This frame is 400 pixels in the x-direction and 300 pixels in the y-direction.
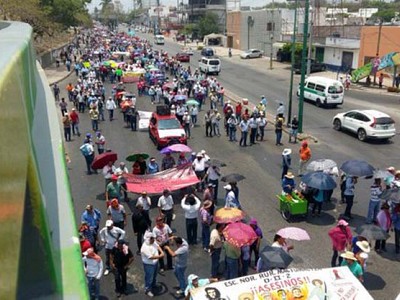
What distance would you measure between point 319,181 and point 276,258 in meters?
4.63

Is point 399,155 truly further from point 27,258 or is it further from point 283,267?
point 27,258

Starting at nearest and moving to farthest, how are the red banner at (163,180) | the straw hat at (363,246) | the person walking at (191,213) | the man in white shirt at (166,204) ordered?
the straw hat at (363,246) < the person walking at (191,213) < the man in white shirt at (166,204) < the red banner at (163,180)

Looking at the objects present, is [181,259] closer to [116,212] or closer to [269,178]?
[116,212]

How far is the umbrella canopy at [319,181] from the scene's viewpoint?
13.0 m

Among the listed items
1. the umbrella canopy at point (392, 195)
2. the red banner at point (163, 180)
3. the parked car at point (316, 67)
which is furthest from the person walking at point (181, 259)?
the parked car at point (316, 67)

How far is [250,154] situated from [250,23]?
59978 mm

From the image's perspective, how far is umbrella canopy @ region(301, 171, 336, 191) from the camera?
42.8ft

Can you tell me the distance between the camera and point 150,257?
9625 mm

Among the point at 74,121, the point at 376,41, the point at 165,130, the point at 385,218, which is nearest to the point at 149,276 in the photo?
the point at 385,218

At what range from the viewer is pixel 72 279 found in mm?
3799

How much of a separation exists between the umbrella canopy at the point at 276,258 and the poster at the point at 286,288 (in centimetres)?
53

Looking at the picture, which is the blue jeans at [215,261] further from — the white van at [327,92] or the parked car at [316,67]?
the parked car at [316,67]

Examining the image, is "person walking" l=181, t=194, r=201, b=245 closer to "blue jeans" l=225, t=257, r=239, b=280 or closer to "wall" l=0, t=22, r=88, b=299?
"blue jeans" l=225, t=257, r=239, b=280

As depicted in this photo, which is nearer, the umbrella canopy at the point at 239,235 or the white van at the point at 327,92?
the umbrella canopy at the point at 239,235
